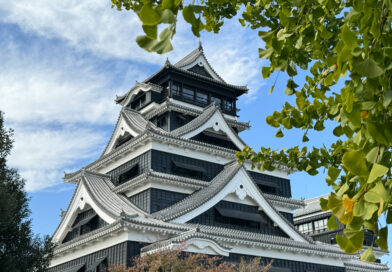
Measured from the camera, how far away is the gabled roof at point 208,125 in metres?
24.3

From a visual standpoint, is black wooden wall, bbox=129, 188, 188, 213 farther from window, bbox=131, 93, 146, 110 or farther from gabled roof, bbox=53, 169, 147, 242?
window, bbox=131, 93, 146, 110

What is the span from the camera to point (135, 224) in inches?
688

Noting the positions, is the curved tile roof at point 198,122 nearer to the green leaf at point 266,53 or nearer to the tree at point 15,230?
the tree at point 15,230

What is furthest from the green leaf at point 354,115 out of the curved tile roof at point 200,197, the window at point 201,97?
the window at point 201,97

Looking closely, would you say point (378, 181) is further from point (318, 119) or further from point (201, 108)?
point (201, 108)

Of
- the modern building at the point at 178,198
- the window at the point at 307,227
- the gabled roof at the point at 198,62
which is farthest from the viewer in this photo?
the window at the point at 307,227

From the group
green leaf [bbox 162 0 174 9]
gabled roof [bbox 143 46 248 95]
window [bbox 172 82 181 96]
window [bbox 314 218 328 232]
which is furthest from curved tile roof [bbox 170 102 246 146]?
green leaf [bbox 162 0 174 9]

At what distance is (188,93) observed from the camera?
28453 mm

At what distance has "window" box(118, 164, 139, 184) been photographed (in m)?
23.7

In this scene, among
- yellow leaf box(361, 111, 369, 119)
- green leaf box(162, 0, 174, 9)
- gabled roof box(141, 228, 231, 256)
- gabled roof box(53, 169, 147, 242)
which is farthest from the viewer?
gabled roof box(53, 169, 147, 242)

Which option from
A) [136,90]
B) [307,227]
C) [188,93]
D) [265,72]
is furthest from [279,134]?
[307,227]

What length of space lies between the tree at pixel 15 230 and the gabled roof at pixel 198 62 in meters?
16.7

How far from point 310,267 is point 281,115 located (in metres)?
20.0

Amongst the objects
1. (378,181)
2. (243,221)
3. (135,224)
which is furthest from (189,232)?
(378,181)
